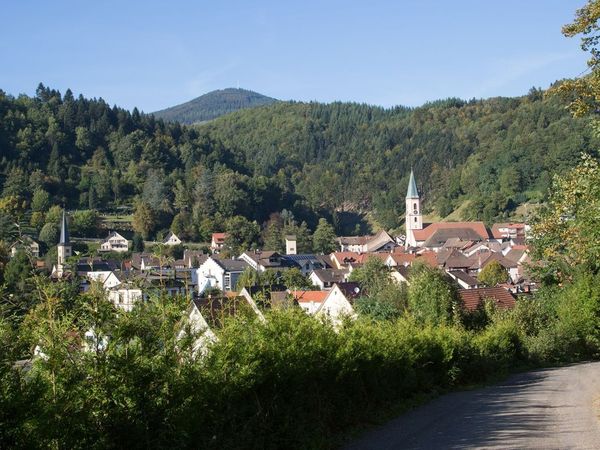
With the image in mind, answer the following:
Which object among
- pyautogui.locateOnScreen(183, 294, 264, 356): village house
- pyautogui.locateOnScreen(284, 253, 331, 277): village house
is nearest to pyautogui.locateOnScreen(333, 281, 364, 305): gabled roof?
pyautogui.locateOnScreen(183, 294, 264, 356): village house

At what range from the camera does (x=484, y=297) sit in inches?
1101

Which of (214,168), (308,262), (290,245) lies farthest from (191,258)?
(214,168)

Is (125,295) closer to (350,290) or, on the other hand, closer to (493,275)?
(350,290)

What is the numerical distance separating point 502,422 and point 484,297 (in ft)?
53.8

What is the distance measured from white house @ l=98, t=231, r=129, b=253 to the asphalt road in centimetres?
8470

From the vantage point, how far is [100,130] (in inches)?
5792

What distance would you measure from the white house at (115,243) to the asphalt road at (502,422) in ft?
278

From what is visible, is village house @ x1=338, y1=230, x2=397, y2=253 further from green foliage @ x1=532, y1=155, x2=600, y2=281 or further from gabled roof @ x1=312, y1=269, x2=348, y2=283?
green foliage @ x1=532, y1=155, x2=600, y2=281

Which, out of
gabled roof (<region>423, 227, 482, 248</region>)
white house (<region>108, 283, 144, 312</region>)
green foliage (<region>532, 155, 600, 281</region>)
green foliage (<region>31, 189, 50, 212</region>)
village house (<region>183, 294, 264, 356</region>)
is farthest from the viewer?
gabled roof (<region>423, 227, 482, 248</region>)

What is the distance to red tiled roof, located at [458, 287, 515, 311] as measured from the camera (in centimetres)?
2617

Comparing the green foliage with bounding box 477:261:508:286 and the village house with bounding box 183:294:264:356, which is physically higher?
the village house with bounding box 183:294:264:356

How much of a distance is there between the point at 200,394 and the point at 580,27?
826 centimetres

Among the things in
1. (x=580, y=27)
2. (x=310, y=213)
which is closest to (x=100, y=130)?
(x=310, y=213)

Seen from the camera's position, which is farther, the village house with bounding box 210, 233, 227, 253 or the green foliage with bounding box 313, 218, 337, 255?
the green foliage with bounding box 313, 218, 337, 255
